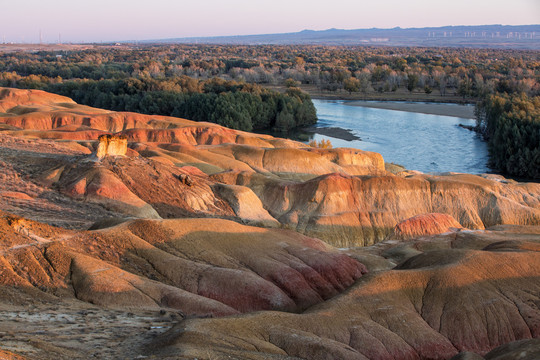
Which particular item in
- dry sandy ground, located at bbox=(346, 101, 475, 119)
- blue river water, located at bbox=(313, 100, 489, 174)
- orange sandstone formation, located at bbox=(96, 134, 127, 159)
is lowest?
blue river water, located at bbox=(313, 100, 489, 174)

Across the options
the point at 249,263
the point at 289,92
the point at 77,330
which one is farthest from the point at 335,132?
the point at 77,330

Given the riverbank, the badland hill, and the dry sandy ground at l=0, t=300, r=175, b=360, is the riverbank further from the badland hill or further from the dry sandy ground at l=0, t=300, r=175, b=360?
the dry sandy ground at l=0, t=300, r=175, b=360

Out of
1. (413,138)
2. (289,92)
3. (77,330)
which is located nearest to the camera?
(77,330)

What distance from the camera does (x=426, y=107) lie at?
147 m

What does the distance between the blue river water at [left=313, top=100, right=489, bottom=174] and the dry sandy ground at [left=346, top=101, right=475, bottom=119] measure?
3.91m

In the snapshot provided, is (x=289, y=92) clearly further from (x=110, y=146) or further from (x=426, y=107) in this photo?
(x=110, y=146)

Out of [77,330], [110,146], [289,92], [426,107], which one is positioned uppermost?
[289,92]

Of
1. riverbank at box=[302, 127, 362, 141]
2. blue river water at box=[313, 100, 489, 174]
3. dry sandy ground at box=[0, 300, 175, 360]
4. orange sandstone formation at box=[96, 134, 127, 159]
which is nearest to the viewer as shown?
dry sandy ground at box=[0, 300, 175, 360]

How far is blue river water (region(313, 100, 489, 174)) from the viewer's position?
89312 millimetres

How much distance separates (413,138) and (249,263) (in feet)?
259

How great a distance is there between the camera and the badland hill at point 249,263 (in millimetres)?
24125

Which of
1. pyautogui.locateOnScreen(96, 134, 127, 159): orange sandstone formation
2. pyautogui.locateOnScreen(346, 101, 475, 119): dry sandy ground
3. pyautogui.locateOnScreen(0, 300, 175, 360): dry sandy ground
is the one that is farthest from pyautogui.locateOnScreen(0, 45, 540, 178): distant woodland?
pyautogui.locateOnScreen(0, 300, 175, 360): dry sandy ground

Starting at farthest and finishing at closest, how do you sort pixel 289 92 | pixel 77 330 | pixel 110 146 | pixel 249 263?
pixel 289 92 → pixel 110 146 → pixel 249 263 → pixel 77 330

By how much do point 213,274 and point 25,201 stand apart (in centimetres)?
1551
